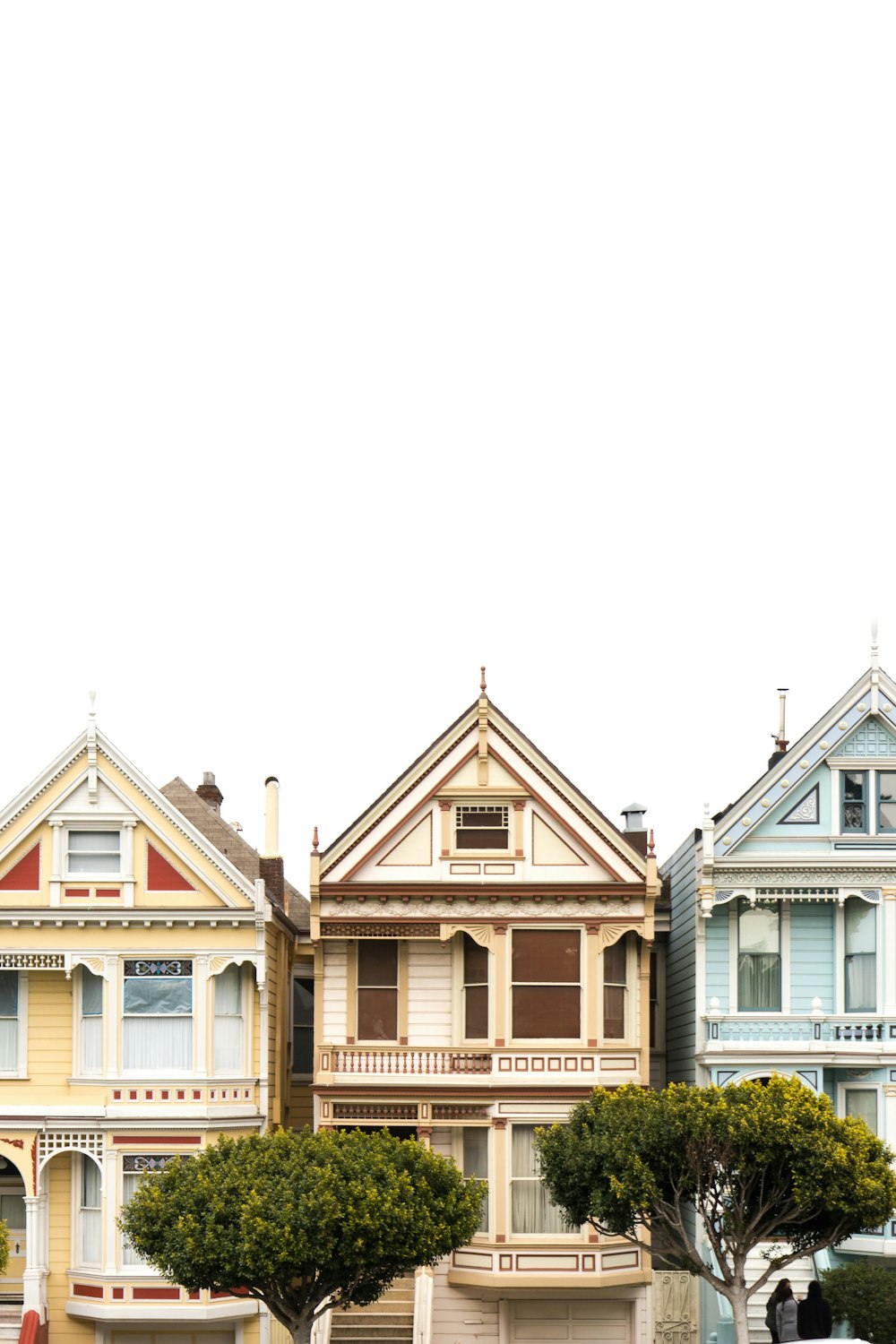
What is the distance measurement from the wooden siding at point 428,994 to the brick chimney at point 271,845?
4.32 metres

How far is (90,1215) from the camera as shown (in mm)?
41188

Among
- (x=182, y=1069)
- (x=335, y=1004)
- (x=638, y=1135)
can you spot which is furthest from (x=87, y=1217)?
(x=638, y=1135)

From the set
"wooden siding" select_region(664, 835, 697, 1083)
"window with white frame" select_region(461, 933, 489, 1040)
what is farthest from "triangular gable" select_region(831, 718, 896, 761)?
"window with white frame" select_region(461, 933, 489, 1040)

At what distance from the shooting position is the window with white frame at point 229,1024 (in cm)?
4162

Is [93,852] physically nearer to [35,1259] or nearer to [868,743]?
[35,1259]

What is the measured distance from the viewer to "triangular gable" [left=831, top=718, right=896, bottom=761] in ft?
137

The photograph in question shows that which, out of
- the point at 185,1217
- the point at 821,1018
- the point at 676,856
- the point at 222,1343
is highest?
the point at 676,856

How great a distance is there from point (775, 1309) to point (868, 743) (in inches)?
459

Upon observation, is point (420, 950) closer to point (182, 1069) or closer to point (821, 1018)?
point (182, 1069)

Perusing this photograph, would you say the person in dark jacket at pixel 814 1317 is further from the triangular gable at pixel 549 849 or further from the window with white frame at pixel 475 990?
the triangular gable at pixel 549 849

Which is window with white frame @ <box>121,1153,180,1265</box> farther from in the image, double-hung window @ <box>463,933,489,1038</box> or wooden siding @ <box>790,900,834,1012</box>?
wooden siding @ <box>790,900,834,1012</box>

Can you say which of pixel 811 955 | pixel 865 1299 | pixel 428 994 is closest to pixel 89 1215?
pixel 428 994

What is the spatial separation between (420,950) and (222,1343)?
881 centimetres

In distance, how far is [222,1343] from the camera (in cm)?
4091
